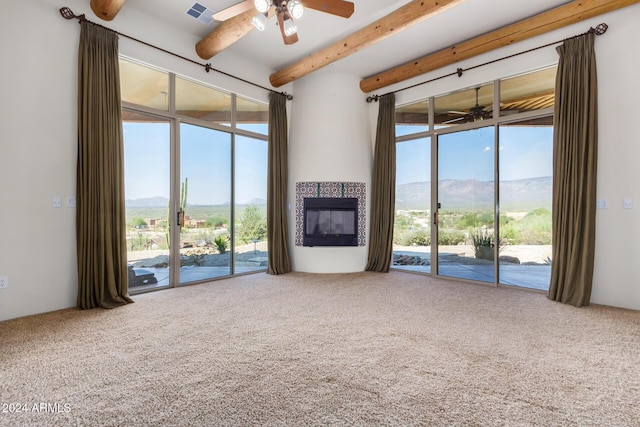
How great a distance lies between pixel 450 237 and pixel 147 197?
14.3 feet

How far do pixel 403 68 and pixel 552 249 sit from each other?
3343 mm

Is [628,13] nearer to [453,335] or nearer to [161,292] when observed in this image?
[453,335]

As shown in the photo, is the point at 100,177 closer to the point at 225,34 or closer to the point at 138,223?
the point at 138,223

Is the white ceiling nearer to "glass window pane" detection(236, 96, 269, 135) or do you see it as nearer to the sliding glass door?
"glass window pane" detection(236, 96, 269, 135)

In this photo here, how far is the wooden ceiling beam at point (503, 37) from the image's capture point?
353cm

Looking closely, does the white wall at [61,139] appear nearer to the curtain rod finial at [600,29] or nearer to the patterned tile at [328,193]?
the curtain rod finial at [600,29]

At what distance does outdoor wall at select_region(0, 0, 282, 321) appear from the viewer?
3.05m

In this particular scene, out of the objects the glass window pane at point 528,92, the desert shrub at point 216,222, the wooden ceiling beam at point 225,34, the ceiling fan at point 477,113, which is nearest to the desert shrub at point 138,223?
the desert shrub at point 216,222

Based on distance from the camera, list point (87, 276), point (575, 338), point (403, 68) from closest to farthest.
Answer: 1. point (575, 338)
2. point (87, 276)
3. point (403, 68)

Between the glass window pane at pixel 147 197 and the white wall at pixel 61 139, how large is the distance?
2.04 feet

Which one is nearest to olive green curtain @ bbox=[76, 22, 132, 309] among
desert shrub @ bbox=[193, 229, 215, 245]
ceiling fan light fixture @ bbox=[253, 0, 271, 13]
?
desert shrub @ bbox=[193, 229, 215, 245]

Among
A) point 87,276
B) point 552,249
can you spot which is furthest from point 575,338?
point 87,276

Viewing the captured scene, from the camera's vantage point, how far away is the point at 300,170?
5570 mm

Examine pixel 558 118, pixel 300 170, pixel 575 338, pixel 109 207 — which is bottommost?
pixel 575 338
